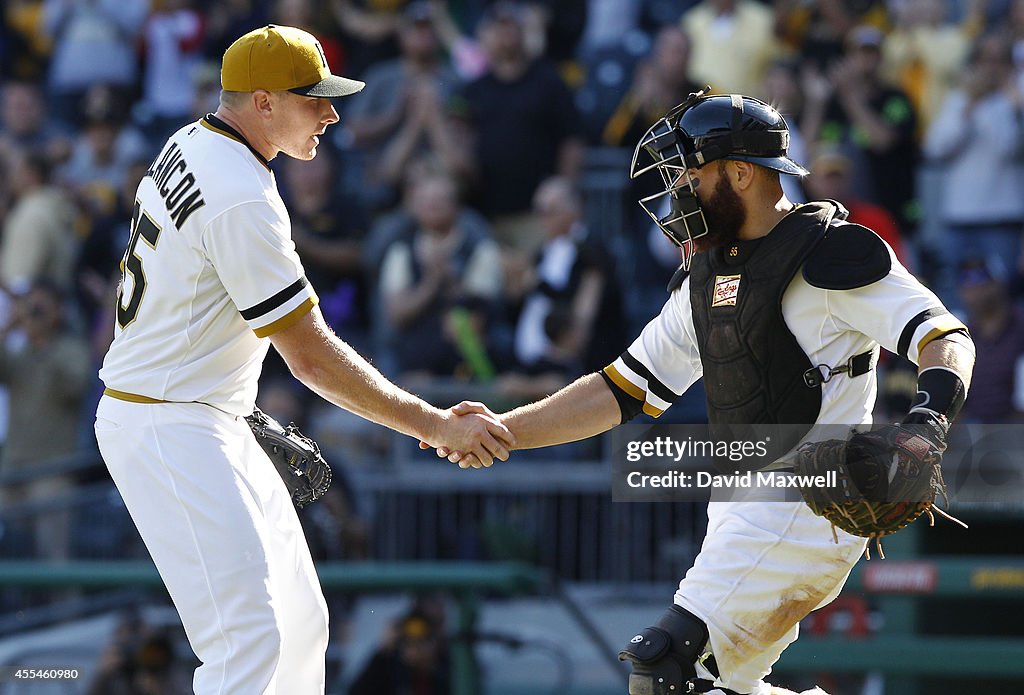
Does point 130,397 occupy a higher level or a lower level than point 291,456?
higher

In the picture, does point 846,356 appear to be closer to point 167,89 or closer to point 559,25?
point 559,25

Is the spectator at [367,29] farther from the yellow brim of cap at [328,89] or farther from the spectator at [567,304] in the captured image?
the yellow brim of cap at [328,89]

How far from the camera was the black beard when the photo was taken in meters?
4.75

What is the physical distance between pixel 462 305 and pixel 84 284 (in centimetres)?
292

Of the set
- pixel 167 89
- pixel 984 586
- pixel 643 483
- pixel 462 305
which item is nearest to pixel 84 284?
pixel 167 89

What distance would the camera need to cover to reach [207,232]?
462cm

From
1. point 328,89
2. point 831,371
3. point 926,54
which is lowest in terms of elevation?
point 831,371

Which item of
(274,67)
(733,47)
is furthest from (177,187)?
(733,47)

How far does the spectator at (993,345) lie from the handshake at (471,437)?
12.9 feet

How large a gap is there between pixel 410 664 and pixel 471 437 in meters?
2.72

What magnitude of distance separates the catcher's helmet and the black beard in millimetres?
A: 33

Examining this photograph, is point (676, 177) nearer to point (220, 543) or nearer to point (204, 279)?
point (204, 279)

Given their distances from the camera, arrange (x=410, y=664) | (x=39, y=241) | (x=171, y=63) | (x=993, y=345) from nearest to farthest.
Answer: (x=410, y=664), (x=993, y=345), (x=39, y=241), (x=171, y=63)

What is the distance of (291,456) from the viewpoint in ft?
16.9
